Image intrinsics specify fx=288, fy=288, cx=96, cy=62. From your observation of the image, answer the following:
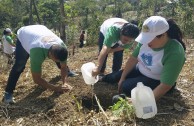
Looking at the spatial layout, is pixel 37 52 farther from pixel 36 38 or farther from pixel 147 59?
pixel 147 59

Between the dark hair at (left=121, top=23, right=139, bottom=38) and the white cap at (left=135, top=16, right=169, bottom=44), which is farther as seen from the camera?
the dark hair at (left=121, top=23, right=139, bottom=38)

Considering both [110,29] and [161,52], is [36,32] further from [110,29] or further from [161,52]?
[161,52]

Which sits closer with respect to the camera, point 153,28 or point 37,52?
Result: point 153,28

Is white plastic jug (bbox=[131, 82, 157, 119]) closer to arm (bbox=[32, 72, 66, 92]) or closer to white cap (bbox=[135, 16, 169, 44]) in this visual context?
white cap (bbox=[135, 16, 169, 44])

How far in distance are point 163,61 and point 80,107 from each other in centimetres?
103

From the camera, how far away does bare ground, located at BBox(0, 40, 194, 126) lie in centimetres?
289

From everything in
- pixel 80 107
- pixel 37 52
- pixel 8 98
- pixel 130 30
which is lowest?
pixel 8 98

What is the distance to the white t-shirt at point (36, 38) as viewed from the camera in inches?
135

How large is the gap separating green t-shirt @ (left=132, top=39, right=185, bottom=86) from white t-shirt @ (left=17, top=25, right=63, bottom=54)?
1030 mm

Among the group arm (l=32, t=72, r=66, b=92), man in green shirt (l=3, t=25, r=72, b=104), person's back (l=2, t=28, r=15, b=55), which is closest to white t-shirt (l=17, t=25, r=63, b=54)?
man in green shirt (l=3, t=25, r=72, b=104)

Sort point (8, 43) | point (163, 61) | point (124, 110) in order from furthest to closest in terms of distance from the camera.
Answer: point (8, 43) < point (163, 61) < point (124, 110)

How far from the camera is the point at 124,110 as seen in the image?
280cm

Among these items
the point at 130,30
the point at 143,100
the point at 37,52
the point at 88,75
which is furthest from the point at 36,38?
the point at 143,100


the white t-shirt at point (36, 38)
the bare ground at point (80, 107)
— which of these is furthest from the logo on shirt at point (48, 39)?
the bare ground at point (80, 107)
